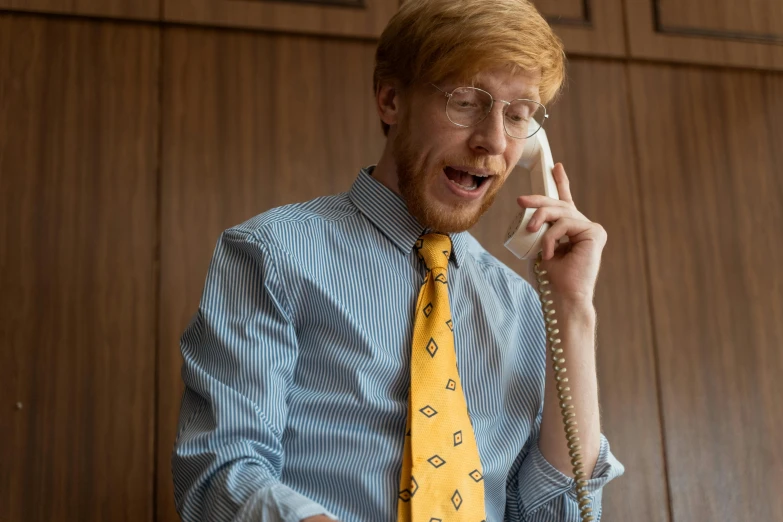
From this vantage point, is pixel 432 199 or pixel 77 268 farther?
pixel 77 268

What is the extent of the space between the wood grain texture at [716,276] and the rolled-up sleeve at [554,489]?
2.34 ft

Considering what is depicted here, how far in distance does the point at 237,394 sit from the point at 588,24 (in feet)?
4.93

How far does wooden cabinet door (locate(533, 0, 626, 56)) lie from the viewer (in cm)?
221

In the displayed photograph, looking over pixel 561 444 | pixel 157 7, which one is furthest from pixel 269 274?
pixel 157 7

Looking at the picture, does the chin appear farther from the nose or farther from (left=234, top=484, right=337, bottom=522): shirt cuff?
(left=234, top=484, right=337, bottom=522): shirt cuff

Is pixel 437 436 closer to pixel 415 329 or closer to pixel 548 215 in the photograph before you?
pixel 415 329

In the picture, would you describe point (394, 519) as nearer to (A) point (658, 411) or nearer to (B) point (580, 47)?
(A) point (658, 411)

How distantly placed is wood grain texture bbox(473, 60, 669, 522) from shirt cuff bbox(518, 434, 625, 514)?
24.2 inches

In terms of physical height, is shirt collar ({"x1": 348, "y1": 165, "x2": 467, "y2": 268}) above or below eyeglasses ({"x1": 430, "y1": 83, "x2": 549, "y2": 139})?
below

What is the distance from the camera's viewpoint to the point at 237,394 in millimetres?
1199

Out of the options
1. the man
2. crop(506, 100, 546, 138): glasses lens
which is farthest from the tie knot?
crop(506, 100, 546, 138): glasses lens

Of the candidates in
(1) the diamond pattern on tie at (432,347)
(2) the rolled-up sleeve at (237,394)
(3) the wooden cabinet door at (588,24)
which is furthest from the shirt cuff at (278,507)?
(3) the wooden cabinet door at (588,24)

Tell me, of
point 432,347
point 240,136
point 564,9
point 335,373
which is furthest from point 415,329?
point 564,9

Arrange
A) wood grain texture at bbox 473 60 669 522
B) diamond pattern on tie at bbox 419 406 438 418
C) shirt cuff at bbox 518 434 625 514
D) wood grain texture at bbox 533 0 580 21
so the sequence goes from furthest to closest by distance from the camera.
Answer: wood grain texture at bbox 533 0 580 21 < wood grain texture at bbox 473 60 669 522 < shirt cuff at bbox 518 434 625 514 < diamond pattern on tie at bbox 419 406 438 418
